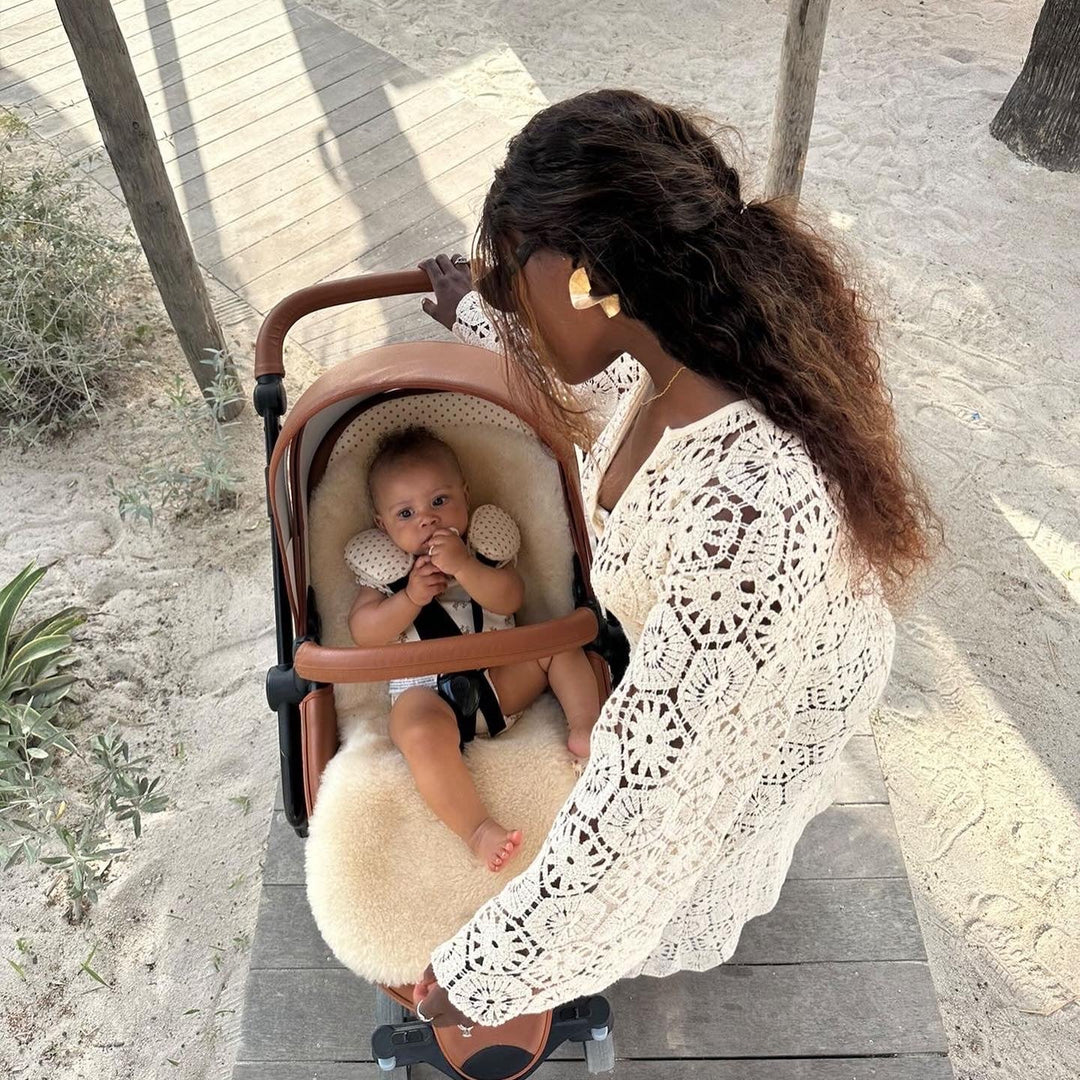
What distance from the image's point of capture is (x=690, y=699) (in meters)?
0.99

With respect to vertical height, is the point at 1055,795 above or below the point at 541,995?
below

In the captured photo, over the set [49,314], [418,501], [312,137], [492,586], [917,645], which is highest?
[418,501]

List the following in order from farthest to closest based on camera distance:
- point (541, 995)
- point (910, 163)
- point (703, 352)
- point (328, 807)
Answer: point (910, 163)
point (328, 807)
point (541, 995)
point (703, 352)

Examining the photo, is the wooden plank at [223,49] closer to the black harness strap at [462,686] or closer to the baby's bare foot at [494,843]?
the black harness strap at [462,686]

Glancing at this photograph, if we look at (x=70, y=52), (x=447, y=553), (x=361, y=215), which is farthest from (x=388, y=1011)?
(x=70, y=52)

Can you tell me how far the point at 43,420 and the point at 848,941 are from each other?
272 cm

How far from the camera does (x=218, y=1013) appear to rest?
6.27 feet

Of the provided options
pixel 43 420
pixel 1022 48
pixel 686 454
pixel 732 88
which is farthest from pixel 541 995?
pixel 1022 48

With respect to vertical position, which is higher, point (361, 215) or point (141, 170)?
point (141, 170)

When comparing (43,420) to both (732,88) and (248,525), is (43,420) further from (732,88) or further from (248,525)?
(732,88)

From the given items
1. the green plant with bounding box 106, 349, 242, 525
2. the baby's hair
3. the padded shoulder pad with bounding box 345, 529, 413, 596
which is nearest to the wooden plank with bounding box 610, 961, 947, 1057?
the padded shoulder pad with bounding box 345, 529, 413, 596

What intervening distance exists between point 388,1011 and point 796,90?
106 inches

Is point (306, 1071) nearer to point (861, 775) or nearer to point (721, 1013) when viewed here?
point (721, 1013)

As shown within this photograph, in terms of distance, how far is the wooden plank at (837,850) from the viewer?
1.80m
